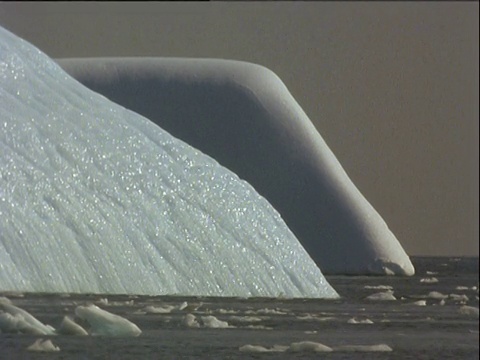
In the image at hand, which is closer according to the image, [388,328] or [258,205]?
[388,328]

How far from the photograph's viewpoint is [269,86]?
3384 centimetres

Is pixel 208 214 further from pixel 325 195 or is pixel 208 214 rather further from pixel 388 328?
pixel 325 195

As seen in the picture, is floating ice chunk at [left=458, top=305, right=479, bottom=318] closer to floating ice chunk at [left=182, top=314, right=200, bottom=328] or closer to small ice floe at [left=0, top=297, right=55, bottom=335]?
floating ice chunk at [left=182, top=314, right=200, bottom=328]

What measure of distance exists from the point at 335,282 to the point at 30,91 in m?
8.00

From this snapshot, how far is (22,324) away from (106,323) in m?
0.67

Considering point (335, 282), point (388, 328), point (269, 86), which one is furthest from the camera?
point (269, 86)

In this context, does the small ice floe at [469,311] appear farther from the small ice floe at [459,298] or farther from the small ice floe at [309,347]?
the small ice floe at [309,347]

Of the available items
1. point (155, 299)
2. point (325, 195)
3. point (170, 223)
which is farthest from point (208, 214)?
point (325, 195)

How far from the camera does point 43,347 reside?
38.1 feet

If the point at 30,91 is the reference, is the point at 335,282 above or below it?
below

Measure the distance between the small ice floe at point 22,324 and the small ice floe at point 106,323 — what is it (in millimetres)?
320

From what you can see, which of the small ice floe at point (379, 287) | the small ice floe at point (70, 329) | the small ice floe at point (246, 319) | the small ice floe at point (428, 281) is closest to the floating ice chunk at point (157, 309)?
the small ice floe at point (246, 319)

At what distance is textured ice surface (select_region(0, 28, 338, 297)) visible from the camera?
58.2 ft

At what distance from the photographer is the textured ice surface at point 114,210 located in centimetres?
1773
